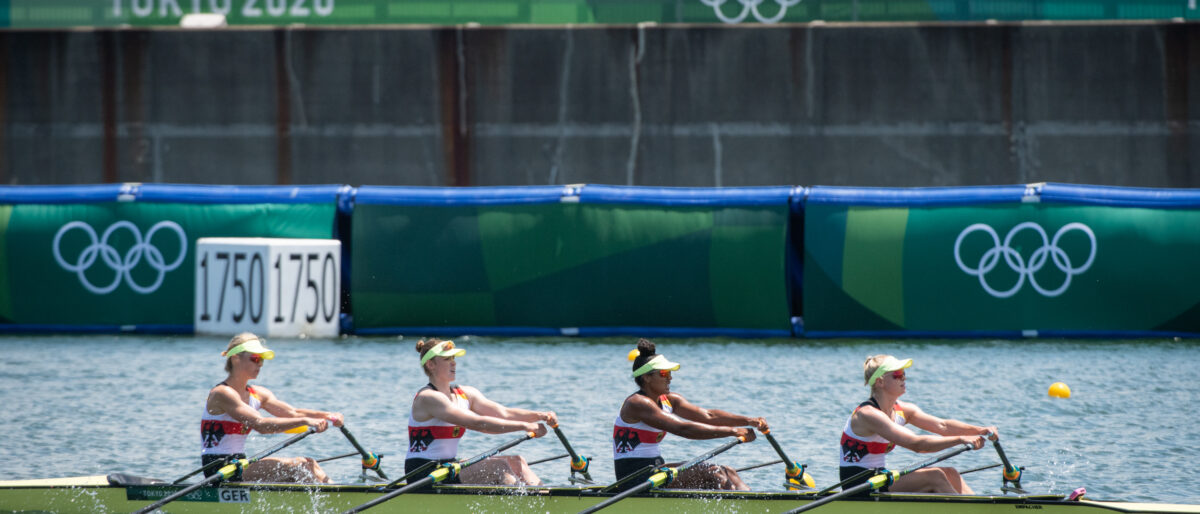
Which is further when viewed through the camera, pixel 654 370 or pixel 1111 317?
pixel 1111 317

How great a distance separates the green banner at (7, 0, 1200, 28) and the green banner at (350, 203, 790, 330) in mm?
5078

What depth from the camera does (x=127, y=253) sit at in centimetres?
1850

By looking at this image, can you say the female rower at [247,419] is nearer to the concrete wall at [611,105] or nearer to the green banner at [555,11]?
the concrete wall at [611,105]

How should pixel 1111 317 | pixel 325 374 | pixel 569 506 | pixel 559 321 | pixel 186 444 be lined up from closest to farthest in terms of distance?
pixel 569 506 < pixel 186 444 < pixel 325 374 < pixel 1111 317 < pixel 559 321

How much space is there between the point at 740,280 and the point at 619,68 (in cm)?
528

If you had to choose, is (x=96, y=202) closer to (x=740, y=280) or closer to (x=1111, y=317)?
(x=740, y=280)

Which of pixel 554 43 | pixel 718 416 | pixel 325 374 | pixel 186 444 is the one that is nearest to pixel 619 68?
pixel 554 43

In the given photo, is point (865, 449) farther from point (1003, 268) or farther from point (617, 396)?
point (1003, 268)

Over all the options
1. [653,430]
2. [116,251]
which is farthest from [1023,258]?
[116,251]

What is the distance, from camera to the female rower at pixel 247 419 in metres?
9.12

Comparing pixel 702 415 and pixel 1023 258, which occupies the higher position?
pixel 1023 258

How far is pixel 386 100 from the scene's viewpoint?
72.6 feet

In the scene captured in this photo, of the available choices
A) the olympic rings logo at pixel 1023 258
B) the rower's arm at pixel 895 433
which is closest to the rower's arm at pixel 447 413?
the rower's arm at pixel 895 433

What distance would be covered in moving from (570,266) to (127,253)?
583cm
